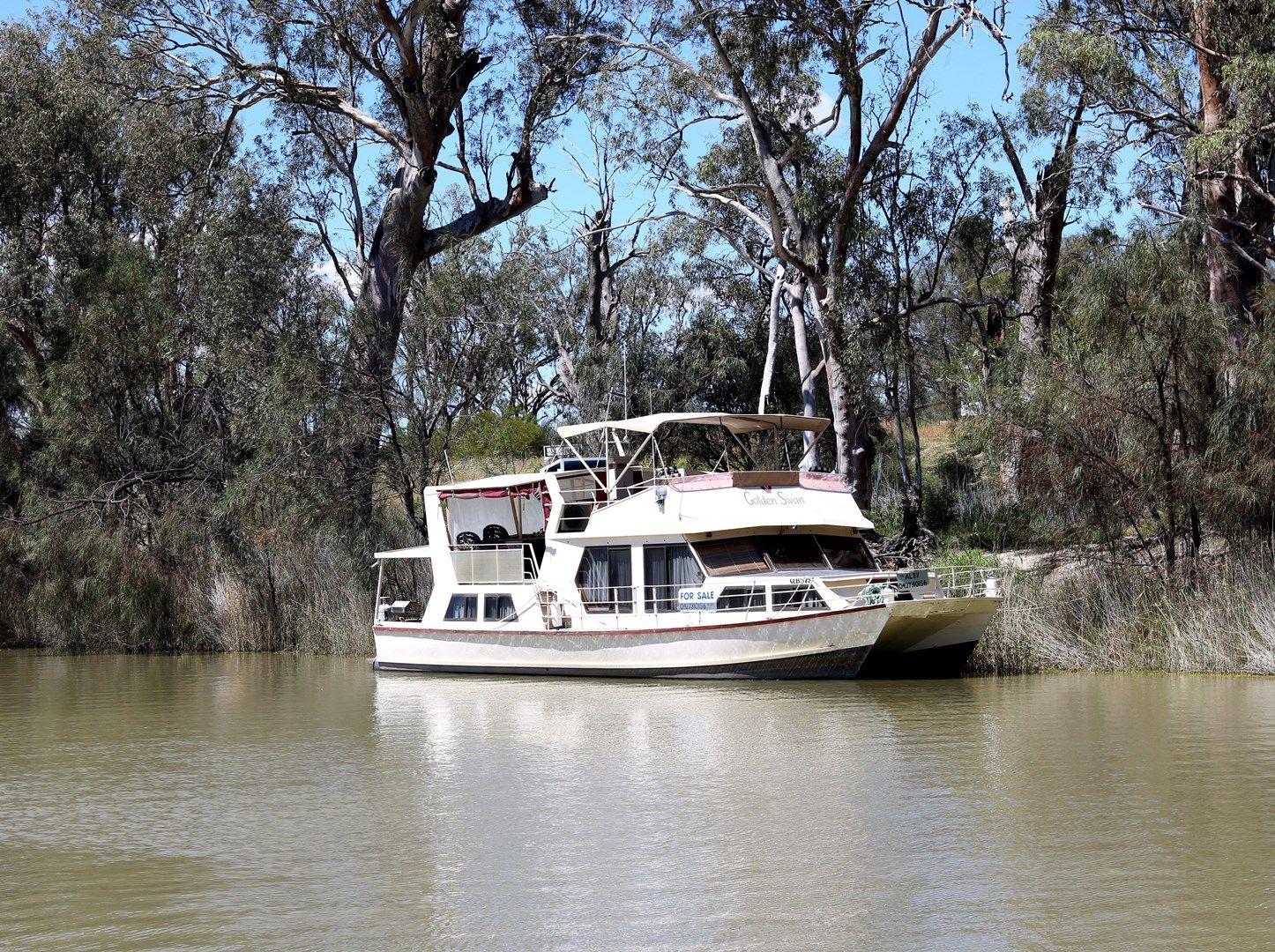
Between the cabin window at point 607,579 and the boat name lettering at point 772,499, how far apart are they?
2088mm

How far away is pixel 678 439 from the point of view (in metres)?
36.5

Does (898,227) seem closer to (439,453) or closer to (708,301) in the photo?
(708,301)

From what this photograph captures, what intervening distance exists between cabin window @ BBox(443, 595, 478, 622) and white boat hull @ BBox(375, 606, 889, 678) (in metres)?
0.29

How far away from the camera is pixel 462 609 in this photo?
23.7m

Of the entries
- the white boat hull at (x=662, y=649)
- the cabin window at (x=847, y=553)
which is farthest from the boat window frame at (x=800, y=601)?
the cabin window at (x=847, y=553)

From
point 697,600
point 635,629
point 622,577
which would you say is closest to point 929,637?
point 697,600

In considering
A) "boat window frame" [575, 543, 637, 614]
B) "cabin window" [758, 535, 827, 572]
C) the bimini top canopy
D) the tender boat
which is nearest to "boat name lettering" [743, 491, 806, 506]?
the tender boat

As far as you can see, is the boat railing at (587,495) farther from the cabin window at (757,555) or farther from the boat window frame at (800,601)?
the boat window frame at (800,601)

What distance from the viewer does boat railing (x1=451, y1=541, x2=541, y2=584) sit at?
23078 millimetres

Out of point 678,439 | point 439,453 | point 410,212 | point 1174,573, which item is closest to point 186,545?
point 439,453

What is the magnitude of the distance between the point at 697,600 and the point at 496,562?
4.19m

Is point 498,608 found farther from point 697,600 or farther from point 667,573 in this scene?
point 697,600

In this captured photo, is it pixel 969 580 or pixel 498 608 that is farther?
pixel 498 608

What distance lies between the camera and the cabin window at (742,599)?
66.0 feet
